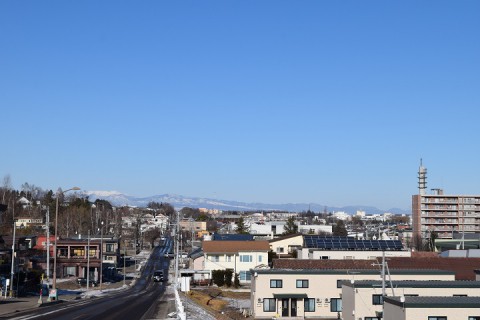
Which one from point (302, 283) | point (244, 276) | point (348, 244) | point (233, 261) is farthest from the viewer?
point (233, 261)

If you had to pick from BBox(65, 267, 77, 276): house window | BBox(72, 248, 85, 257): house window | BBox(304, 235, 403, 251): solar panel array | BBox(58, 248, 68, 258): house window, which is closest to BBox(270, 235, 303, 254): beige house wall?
BBox(304, 235, 403, 251): solar panel array

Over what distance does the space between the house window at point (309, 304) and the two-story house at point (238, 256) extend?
102 feet

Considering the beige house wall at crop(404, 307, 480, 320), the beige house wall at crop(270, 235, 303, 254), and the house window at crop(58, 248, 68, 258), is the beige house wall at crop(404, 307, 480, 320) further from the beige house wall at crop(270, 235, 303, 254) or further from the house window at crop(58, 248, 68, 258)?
the house window at crop(58, 248, 68, 258)

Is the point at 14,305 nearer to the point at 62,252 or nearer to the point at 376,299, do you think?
the point at 376,299

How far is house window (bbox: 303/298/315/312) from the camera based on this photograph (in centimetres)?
5500

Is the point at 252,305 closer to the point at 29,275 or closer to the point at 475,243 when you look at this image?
the point at 29,275

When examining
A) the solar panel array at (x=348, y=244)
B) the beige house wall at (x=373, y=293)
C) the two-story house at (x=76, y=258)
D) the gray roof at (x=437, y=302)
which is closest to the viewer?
the gray roof at (x=437, y=302)

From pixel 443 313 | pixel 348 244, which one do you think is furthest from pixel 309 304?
pixel 348 244

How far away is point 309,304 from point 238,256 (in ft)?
106

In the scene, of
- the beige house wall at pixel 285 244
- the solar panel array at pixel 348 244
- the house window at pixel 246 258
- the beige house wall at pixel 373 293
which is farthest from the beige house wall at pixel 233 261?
the beige house wall at pixel 373 293

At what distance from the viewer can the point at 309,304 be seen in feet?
181

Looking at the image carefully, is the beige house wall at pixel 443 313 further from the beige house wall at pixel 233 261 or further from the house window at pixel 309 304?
the beige house wall at pixel 233 261

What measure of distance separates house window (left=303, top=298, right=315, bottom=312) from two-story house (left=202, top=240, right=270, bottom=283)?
102ft

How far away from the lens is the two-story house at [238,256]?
8669cm
